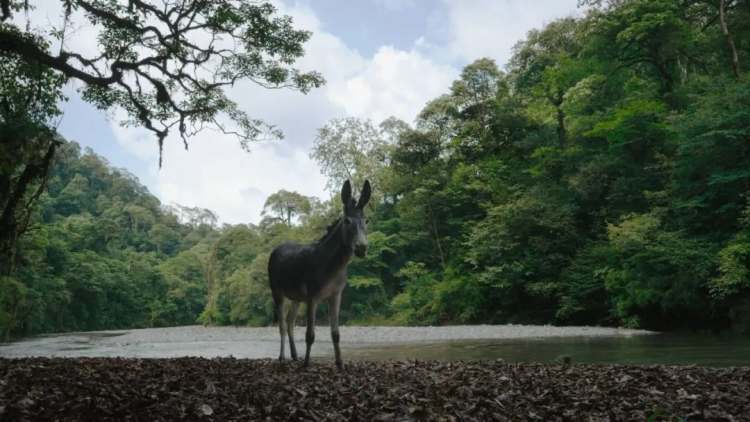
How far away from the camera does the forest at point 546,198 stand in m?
23.4

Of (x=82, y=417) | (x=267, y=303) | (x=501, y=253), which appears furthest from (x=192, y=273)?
(x=82, y=417)

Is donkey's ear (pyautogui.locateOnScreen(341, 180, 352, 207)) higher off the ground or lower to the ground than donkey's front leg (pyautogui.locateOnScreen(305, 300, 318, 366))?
higher

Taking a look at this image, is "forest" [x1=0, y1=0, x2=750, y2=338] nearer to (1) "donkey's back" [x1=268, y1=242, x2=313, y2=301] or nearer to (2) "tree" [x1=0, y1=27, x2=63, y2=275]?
(2) "tree" [x1=0, y1=27, x2=63, y2=275]

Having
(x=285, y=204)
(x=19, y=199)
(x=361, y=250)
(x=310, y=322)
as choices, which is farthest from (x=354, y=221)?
(x=285, y=204)

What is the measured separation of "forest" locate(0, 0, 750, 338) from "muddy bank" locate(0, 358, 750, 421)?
588 centimetres

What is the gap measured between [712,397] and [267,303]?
5344 centimetres

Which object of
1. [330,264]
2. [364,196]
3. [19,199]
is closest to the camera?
[364,196]

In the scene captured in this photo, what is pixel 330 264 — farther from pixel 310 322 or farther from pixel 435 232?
pixel 435 232

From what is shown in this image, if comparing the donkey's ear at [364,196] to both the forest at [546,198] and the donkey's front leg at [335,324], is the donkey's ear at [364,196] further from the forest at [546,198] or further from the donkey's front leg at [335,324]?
the forest at [546,198]

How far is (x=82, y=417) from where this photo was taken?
5109 mm

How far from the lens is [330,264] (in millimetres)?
9453

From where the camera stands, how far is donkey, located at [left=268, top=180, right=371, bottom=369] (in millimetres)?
8945

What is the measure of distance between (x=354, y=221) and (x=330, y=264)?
102 cm

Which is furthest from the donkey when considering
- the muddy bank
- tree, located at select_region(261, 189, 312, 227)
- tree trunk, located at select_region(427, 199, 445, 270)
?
tree, located at select_region(261, 189, 312, 227)
